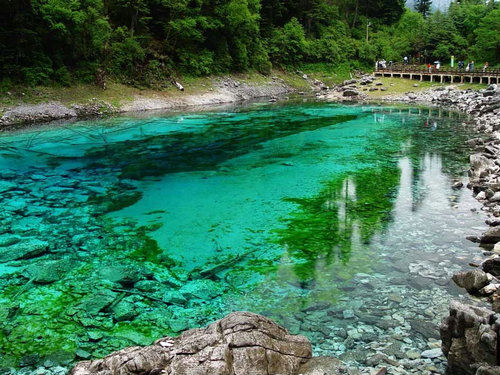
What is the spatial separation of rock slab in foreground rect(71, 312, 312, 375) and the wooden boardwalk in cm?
4777

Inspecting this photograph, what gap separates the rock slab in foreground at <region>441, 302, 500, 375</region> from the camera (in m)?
4.68

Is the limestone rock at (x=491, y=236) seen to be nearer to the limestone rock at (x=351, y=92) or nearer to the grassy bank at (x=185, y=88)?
the grassy bank at (x=185, y=88)

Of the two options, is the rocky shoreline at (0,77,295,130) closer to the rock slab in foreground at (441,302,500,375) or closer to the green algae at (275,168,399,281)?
the green algae at (275,168,399,281)

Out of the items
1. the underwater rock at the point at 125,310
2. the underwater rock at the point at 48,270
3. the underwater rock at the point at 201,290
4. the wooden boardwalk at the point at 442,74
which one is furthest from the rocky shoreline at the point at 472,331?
the wooden boardwalk at the point at 442,74

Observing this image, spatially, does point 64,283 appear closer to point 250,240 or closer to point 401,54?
point 250,240

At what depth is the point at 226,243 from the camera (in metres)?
9.94

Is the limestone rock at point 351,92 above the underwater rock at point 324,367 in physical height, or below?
above

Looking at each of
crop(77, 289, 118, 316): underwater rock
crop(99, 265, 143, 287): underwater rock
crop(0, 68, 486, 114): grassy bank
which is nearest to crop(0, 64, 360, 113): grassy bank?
crop(0, 68, 486, 114): grassy bank

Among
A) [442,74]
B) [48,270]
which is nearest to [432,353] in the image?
[48,270]

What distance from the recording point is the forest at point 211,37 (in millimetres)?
29484

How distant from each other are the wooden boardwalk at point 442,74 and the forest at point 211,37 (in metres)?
9.03

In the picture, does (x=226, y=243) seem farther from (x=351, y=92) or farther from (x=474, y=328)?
(x=351, y=92)

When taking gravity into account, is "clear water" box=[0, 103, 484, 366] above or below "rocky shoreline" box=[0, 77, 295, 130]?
below

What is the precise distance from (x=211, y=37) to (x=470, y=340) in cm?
4745
